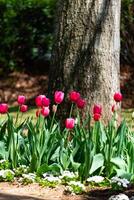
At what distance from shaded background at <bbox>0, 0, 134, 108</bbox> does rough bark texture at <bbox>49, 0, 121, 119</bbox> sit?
20.4ft

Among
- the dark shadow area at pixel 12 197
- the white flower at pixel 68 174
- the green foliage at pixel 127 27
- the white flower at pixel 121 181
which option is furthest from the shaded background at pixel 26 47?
the dark shadow area at pixel 12 197

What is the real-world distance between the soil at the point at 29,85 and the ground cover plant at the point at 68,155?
703 centimetres

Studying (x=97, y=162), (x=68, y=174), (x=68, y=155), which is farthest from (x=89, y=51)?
(x=68, y=174)

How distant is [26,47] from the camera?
47.0 ft

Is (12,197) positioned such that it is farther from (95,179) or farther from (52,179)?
(95,179)

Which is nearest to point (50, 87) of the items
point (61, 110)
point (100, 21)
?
point (61, 110)

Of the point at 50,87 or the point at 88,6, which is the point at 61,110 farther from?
the point at 88,6

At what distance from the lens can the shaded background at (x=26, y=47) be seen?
14.0 m

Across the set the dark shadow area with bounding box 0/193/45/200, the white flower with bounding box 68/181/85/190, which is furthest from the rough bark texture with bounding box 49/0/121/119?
the dark shadow area with bounding box 0/193/45/200

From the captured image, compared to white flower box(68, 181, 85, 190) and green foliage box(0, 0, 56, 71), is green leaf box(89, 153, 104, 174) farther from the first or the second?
green foliage box(0, 0, 56, 71)

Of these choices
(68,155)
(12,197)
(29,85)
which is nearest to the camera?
(12,197)

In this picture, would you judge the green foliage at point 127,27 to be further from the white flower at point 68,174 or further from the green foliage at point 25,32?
the white flower at point 68,174

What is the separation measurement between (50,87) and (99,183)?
6.52ft

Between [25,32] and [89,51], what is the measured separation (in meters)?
6.87
